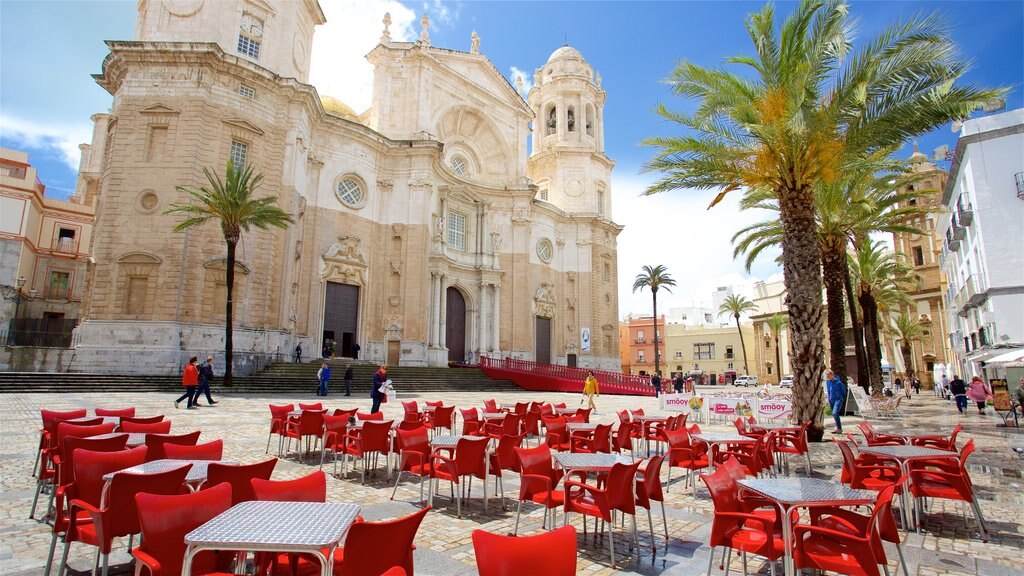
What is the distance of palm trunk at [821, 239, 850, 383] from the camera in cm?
1658

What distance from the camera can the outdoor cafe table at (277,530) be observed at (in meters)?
2.52

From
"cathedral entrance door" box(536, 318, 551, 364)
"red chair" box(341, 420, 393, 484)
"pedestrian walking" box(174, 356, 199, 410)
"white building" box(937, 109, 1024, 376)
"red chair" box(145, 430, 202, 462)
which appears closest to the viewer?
"red chair" box(145, 430, 202, 462)

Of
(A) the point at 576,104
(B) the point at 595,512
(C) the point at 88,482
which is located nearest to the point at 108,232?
(C) the point at 88,482

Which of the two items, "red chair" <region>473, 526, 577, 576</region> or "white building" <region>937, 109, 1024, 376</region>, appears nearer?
"red chair" <region>473, 526, 577, 576</region>

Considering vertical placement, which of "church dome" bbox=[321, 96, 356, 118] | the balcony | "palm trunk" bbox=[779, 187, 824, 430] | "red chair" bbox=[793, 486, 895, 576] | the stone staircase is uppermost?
"church dome" bbox=[321, 96, 356, 118]

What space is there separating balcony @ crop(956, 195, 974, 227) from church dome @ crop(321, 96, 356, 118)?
3232cm

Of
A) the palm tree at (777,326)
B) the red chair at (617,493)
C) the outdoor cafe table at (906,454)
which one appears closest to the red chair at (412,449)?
the red chair at (617,493)

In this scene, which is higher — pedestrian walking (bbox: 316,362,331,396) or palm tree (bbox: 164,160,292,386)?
palm tree (bbox: 164,160,292,386)

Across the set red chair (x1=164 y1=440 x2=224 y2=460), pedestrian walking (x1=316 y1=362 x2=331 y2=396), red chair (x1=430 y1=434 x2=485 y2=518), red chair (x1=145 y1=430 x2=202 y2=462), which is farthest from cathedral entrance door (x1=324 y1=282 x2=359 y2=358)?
red chair (x1=164 y1=440 x2=224 y2=460)

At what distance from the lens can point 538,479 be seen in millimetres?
5117

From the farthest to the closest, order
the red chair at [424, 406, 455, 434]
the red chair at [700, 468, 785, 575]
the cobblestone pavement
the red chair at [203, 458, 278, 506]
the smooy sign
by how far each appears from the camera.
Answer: the smooy sign < the red chair at [424, 406, 455, 434] < the cobblestone pavement < the red chair at [203, 458, 278, 506] < the red chair at [700, 468, 785, 575]

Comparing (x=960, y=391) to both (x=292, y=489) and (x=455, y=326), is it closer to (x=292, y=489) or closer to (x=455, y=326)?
(x=292, y=489)

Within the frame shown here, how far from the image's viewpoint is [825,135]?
36.2ft

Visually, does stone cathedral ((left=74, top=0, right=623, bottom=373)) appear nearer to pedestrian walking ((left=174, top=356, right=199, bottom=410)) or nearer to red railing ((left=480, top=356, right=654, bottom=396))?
red railing ((left=480, top=356, right=654, bottom=396))
